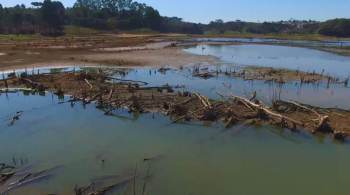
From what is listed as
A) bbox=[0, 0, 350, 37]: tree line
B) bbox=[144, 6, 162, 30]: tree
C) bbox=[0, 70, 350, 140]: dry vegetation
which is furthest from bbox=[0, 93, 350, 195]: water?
bbox=[144, 6, 162, 30]: tree

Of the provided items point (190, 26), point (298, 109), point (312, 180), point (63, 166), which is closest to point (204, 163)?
point (312, 180)

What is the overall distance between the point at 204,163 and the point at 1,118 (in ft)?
32.6

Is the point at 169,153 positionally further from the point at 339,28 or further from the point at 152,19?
the point at 152,19

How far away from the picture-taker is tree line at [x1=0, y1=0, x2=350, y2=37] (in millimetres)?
84812

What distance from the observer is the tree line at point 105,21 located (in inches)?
3339

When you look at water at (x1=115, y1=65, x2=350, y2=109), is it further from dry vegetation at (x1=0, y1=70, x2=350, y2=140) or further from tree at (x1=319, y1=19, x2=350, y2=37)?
tree at (x1=319, y1=19, x2=350, y2=37)

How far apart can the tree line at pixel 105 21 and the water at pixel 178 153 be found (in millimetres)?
66499

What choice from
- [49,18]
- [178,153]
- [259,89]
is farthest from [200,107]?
[49,18]

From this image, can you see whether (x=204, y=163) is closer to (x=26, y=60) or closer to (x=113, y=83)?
(x=113, y=83)

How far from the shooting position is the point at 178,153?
48.9 feet

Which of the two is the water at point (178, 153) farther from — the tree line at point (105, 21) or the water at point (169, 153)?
the tree line at point (105, 21)

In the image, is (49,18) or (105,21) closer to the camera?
(49,18)

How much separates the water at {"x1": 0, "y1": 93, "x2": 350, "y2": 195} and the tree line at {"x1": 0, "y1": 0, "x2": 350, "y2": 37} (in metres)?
66.5

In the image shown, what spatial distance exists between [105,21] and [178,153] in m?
102
